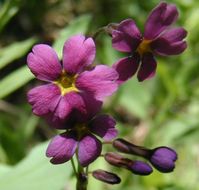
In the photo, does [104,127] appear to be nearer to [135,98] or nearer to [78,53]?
[78,53]

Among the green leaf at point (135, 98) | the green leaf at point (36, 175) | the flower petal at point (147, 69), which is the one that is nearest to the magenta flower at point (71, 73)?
the flower petal at point (147, 69)

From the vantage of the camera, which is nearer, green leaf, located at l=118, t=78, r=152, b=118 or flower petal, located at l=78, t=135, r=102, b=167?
flower petal, located at l=78, t=135, r=102, b=167

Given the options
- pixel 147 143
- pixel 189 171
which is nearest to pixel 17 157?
pixel 147 143

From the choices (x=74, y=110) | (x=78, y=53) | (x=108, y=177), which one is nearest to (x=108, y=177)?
(x=108, y=177)

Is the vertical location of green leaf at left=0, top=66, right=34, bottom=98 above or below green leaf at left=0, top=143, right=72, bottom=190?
above

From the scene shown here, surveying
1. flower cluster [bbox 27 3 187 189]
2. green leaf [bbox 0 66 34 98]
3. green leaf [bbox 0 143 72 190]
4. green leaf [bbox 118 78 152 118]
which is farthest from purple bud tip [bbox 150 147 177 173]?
green leaf [bbox 118 78 152 118]

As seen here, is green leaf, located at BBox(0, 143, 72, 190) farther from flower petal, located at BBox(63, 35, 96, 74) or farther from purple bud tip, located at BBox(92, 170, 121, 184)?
flower petal, located at BBox(63, 35, 96, 74)

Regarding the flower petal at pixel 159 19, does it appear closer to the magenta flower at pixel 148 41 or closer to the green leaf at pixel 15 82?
the magenta flower at pixel 148 41

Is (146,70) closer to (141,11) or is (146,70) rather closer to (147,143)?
(147,143)
